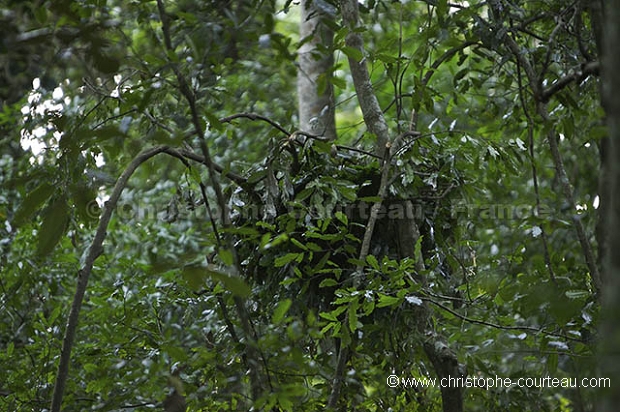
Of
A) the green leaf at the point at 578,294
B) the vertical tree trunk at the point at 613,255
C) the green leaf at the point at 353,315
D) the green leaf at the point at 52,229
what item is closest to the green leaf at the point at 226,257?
the green leaf at the point at 52,229

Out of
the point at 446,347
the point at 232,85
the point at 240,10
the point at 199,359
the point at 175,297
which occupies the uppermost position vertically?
the point at 232,85

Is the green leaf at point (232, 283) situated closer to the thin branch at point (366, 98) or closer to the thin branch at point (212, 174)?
the thin branch at point (212, 174)

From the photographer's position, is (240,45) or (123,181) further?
(240,45)

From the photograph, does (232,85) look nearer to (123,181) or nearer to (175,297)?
(175,297)

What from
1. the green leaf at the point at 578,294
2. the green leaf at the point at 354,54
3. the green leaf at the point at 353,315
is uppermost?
the green leaf at the point at 354,54

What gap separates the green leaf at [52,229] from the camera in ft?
4.21

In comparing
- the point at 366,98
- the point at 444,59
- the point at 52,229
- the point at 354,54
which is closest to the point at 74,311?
→ the point at 52,229

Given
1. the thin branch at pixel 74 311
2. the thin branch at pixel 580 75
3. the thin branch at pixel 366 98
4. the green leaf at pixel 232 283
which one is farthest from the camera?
the thin branch at pixel 366 98

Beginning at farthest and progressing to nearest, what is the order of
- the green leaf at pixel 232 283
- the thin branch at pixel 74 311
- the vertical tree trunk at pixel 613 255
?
1. the thin branch at pixel 74 311
2. the green leaf at pixel 232 283
3. the vertical tree trunk at pixel 613 255

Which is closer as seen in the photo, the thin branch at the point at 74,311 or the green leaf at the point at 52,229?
the green leaf at the point at 52,229

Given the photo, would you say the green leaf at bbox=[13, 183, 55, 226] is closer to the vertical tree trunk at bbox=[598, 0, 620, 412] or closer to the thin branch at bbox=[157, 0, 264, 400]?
the thin branch at bbox=[157, 0, 264, 400]

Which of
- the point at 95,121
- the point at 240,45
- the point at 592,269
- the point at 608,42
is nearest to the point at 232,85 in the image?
the point at 95,121

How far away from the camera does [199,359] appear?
164 centimetres

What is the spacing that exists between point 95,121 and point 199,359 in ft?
2.77
